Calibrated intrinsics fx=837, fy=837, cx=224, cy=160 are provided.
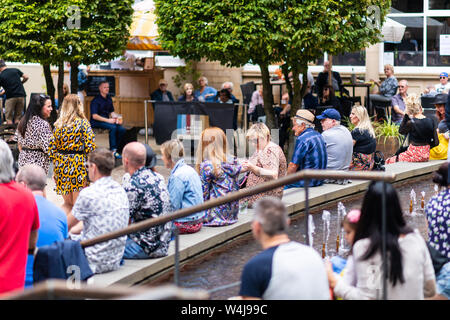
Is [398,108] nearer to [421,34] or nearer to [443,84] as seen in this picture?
[443,84]

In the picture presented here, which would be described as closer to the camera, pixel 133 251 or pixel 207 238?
pixel 133 251

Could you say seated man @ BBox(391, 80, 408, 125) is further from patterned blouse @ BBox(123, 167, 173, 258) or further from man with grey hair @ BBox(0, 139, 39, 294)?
man with grey hair @ BBox(0, 139, 39, 294)

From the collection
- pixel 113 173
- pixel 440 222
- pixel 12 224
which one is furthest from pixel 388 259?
pixel 113 173

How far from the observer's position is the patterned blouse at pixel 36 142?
10656mm

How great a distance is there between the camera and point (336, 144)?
1147 centimetres

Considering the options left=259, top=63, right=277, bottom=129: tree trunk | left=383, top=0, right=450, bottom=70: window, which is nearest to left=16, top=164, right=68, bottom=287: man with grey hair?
left=259, top=63, right=277, bottom=129: tree trunk

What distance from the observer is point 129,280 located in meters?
7.27

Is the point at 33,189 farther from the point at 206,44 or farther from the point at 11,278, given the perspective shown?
the point at 206,44

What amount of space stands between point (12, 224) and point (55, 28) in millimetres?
10658

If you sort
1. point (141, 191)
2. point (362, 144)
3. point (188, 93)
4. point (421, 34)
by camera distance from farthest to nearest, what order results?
1. point (421, 34)
2. point (188, 93)
3. point (362, 144)
4. point (141, 191)

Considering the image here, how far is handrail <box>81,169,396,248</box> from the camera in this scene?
5859 millimetres

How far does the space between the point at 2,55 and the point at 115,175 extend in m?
3.28

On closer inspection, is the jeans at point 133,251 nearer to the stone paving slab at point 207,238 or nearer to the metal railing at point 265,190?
the stone paving slab at point 207,238
